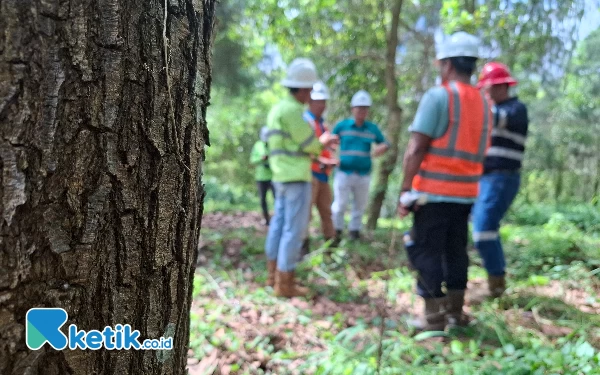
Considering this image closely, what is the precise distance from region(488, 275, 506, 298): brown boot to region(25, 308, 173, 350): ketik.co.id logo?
3059 millimetres

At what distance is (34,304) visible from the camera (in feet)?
2.76

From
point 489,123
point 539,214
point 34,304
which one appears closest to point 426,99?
point 489,123

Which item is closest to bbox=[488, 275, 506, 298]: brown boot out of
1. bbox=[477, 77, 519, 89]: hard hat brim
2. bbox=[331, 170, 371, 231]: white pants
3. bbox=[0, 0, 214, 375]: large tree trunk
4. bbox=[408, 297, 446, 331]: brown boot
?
bbox=[408, 297, 446, 331]: brown boot

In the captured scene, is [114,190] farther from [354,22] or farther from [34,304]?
[354,22]

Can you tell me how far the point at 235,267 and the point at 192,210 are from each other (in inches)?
129

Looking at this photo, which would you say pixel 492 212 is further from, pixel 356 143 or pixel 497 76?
pixel 356 143

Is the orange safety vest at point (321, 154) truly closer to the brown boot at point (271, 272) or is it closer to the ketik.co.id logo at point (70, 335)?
the brown boot at point (271, 272)

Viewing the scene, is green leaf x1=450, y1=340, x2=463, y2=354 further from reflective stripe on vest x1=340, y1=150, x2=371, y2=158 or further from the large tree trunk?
reflective stripe on vest x1=340, y1=150, x2=371, y2=158

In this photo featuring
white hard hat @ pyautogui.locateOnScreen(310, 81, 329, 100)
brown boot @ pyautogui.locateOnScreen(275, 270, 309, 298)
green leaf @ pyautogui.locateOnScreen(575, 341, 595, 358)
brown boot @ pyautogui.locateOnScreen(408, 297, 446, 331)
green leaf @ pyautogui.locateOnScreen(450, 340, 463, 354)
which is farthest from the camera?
white hard hat @ pyautogui.locateOnScreen(310, 81, 329, 100)

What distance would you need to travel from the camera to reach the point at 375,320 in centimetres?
291

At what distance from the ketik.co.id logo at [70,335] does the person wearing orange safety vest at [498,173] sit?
2900 mm

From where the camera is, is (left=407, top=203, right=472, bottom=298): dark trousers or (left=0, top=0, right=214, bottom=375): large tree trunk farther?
(left=407, top=203, right=472, bottom=298): dark trousers

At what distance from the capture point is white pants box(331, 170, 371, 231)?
5.41m

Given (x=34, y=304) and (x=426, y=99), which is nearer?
(x=34, y=304)
